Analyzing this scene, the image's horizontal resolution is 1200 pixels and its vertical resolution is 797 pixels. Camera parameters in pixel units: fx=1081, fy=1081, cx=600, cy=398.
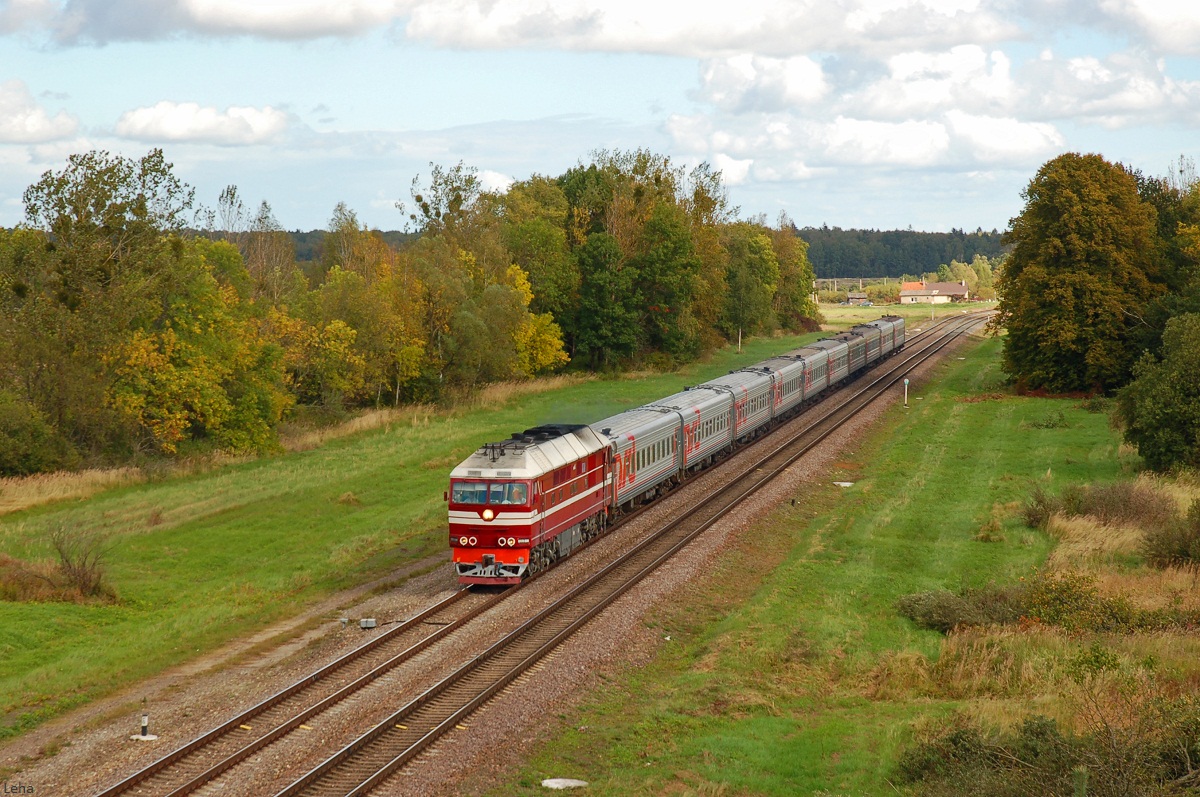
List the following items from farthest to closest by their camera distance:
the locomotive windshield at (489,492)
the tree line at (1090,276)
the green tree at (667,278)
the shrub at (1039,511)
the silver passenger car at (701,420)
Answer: the green tree at (667,278) → the tree line at (1090,276) → the silver passenger car at (701,420) → the shrub at (1039,511) → the locomotive windshield at (489,492)

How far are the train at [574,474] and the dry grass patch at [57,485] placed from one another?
18593mm

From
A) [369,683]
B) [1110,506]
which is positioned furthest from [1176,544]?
[369,683]

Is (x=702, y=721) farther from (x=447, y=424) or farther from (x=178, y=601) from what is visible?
(x=447, y=424)

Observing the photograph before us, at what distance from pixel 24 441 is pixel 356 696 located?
2703 cm

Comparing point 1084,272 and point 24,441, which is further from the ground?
point 1084,272

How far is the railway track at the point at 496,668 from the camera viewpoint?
51.2 ft

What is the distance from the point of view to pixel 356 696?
19000 mm

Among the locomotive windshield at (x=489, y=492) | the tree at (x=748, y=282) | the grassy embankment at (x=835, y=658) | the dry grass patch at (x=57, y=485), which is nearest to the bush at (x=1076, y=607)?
the grassy embankment at (x=835, y=658)

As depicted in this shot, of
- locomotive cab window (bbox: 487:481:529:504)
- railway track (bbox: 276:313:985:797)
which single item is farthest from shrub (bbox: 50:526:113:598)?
railway track (bbox: 276:313:985:797)

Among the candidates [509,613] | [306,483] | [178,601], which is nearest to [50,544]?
[178,601]

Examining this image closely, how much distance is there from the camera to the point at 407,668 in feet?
67.4

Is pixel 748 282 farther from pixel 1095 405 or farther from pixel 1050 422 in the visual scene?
pixel 1050 422

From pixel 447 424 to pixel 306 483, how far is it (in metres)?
16.2

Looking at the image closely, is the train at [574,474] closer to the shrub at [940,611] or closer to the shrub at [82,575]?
the shrub at [82,575]
